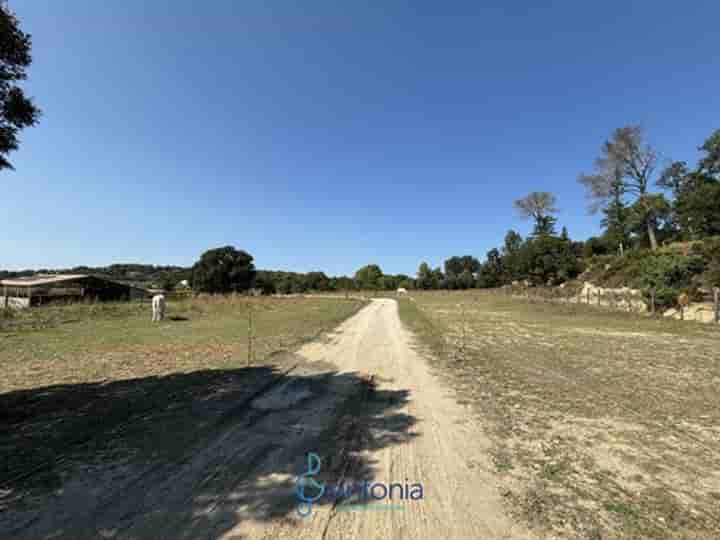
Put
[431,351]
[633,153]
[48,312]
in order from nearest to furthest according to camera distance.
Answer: [431,351] → [48,312] → [633,153]

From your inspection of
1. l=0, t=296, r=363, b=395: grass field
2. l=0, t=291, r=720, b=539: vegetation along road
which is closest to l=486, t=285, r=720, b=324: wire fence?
l=0, t=291, r=720, b=539: vegetation along road

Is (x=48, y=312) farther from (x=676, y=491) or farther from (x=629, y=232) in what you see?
(x=629, y=232)

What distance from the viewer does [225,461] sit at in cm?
324

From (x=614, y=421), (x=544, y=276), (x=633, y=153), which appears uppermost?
(x=633, y=153)

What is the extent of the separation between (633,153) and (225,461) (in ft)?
154

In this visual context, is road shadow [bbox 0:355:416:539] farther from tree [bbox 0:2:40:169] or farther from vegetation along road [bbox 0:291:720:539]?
tree [bbox 0:2:40:169]

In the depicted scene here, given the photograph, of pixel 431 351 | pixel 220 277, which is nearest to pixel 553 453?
pixel 431 351

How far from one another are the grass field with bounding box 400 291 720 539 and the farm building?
33.1 meters

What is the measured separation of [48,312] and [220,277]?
44738 millimetres

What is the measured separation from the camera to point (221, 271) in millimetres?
61688

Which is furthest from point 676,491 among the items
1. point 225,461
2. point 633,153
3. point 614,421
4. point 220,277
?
point 220,277

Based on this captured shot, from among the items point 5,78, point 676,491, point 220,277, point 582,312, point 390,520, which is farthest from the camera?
point 220,277

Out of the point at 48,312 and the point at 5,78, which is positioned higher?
the point at 5,78

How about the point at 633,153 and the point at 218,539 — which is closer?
the point at 218,539
